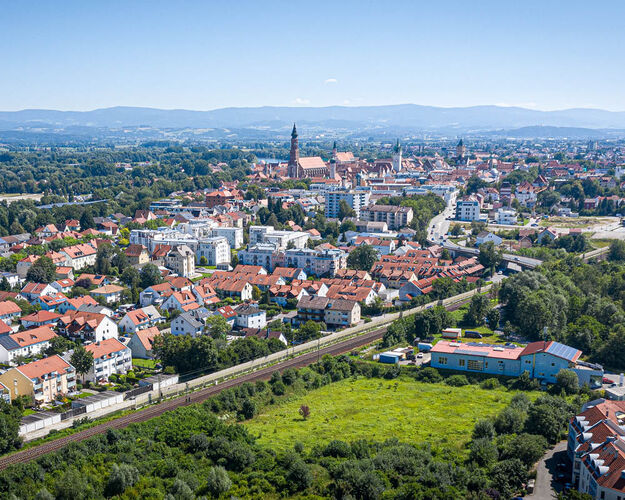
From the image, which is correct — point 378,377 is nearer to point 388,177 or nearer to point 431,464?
point 431,464

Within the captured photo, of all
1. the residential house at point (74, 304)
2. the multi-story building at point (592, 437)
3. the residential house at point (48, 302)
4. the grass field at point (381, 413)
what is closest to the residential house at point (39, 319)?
the residential house at point (74, 304)

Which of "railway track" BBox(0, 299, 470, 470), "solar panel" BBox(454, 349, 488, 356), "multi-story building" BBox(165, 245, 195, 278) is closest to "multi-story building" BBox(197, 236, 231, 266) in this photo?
"multi-story building" BBox(165, 245, 195, 278)

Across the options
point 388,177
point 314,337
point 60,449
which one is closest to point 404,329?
point 314,337

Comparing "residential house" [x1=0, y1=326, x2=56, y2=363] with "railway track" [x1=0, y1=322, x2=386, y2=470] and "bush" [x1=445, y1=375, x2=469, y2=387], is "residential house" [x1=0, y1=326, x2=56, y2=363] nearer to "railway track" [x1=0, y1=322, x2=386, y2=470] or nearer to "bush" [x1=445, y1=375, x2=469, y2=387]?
"railway track" [x1=0, y1=322, x2=386, y2=470]

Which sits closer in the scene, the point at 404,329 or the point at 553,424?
the point at 553,424

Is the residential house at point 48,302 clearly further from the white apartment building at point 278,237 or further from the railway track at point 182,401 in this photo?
the white apartment building at point 278,237

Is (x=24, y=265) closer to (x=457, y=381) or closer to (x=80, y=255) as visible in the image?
(x=80, y=255)
